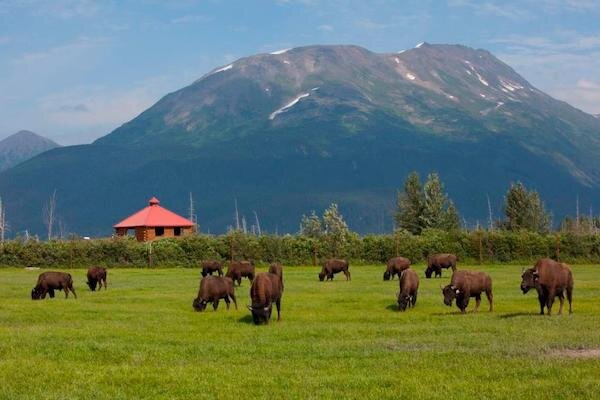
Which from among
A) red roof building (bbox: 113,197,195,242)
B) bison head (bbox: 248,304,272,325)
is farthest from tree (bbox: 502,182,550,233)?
bison head (bbox: 248,304,272,325)

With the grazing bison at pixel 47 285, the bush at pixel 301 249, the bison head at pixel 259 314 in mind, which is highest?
the bush at pixel 301 249

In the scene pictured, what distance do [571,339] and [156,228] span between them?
363ft

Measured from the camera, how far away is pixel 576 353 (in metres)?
19.5

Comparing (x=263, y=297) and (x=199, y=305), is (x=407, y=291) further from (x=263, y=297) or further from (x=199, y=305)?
(x=199, y=305)

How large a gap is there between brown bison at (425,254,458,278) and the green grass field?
20.4 m

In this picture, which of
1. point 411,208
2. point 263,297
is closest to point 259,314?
point 263,297

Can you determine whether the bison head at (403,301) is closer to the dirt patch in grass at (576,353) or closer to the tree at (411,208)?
the dirt patch in grass at (576,353)

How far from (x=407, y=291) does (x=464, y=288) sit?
250cm

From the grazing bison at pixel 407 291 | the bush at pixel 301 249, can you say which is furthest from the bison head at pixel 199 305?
the bush at pixel 301 249

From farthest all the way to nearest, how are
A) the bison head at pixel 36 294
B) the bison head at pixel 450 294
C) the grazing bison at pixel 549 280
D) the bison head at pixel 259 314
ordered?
the bison head at pixel 36 294 → the bison head at pixel 450 294 → the grazing bison at pixel 549 280 → the bison head at pixel 259 314

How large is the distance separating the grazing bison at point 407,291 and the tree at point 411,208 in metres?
88.9

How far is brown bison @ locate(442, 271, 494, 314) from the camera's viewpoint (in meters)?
30.3

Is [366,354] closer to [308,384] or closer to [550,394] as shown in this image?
[308,384]

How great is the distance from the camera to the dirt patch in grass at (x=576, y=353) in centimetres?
1905
